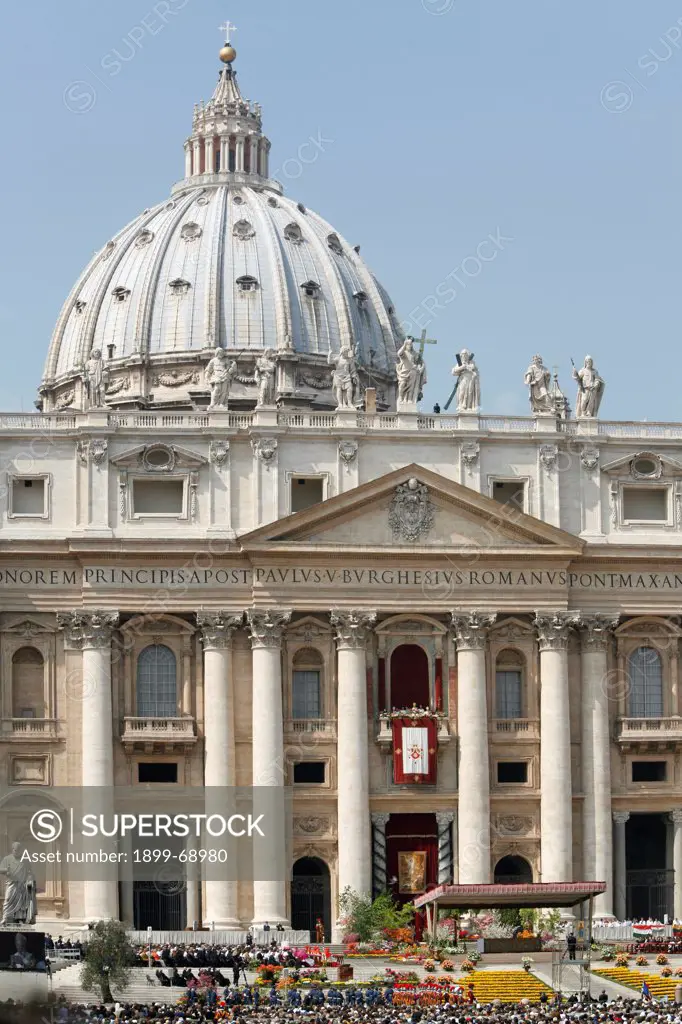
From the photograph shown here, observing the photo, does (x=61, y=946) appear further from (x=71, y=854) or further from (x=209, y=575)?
(x=209, y=575)

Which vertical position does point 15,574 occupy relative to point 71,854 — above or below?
above

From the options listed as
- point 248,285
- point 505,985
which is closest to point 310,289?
point 248,285

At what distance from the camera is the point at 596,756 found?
107 m

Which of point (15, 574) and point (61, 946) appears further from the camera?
point (15, 574)

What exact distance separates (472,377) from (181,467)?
1276 centimetres

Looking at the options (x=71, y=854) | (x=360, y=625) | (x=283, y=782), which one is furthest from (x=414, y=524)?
(x=71, y=854)

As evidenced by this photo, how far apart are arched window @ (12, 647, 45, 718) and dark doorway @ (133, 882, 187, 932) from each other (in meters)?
8.27

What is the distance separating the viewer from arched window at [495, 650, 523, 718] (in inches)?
4257

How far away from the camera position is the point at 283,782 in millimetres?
104750

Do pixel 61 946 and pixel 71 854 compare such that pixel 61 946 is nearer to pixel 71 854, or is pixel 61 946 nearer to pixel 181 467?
pixel 71 854

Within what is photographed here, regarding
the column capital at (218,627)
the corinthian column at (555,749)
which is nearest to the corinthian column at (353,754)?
the column capital at (218,627)

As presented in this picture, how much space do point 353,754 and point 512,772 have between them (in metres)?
7.28

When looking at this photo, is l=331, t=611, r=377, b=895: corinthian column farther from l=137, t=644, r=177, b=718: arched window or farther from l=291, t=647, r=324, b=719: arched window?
l=137, t=644, r=177, b=718: arched window

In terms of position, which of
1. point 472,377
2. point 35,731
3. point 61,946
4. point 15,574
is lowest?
point 61,946
